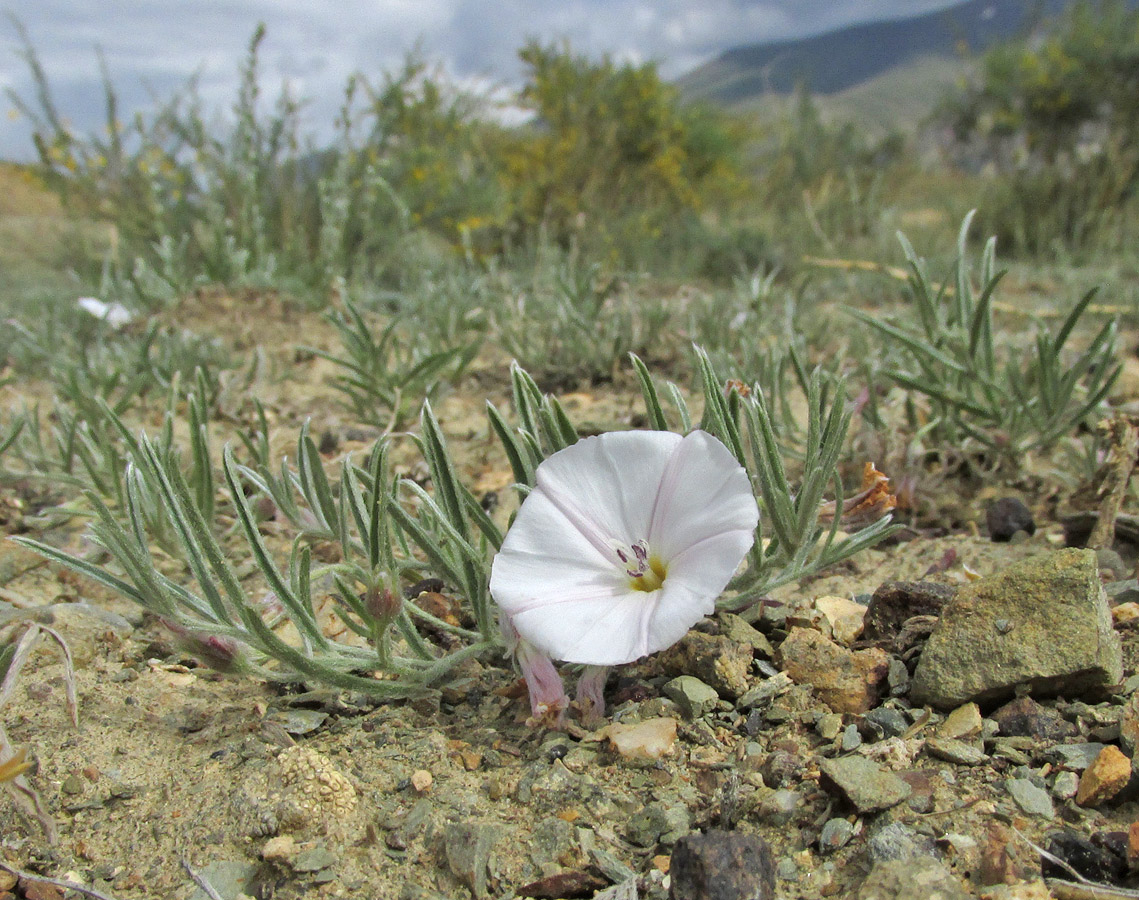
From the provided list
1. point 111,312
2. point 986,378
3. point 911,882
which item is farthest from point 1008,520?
point 111,312

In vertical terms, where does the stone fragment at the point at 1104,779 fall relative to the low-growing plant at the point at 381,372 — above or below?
below

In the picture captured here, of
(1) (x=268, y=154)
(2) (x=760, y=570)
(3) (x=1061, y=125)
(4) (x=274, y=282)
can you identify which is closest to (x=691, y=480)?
(2) (x=760, y=570)

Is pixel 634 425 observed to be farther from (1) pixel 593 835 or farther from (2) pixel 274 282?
(2) pixel 274 282

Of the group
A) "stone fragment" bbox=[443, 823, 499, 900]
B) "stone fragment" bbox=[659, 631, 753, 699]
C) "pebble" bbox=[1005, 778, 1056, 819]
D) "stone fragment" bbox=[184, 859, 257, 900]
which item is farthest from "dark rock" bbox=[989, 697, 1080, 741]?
"stone fragment" bbox=[184, 859, 257, 900]

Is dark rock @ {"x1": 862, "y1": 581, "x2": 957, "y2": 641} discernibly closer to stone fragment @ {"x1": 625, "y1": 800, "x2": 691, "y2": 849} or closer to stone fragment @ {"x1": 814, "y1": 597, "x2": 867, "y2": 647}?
stone fragment @ {"x1": 814, "y1": 597, "x2": 867, "y2": 647}

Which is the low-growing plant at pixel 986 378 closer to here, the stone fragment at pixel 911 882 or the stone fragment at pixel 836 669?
the stone fragment at pixel 836 669

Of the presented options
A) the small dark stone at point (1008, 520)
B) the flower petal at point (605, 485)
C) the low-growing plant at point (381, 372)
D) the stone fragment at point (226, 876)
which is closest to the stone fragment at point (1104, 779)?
the flower petal at point (605, 485)

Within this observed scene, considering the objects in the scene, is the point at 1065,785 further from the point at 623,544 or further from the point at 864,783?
Answer: the point at 623,544
